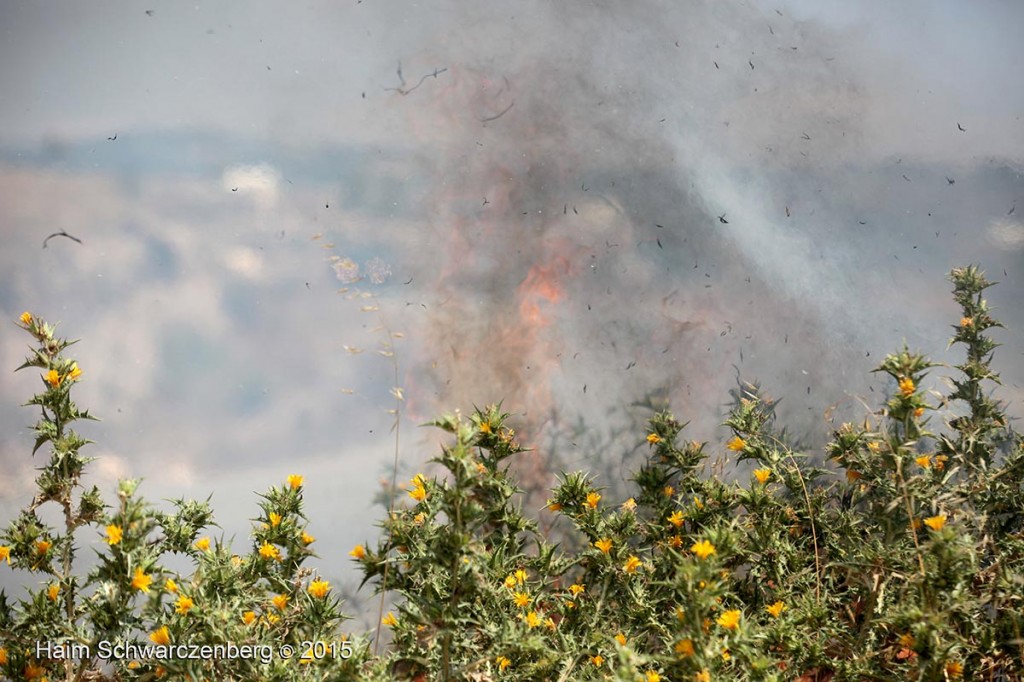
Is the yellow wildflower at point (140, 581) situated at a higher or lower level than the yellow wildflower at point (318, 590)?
lower

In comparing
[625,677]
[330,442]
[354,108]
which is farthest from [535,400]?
[625,677]

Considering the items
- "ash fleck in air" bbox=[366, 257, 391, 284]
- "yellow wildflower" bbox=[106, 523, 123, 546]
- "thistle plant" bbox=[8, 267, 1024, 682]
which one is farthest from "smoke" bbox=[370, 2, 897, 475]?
"yellow wildflower" bbox=[106, 523, 123, 546]

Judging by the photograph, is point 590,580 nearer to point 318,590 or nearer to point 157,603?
point 318,590

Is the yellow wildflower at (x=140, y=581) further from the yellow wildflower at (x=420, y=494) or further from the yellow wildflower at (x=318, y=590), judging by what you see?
the yellow wildflower at (x=420, y=494)

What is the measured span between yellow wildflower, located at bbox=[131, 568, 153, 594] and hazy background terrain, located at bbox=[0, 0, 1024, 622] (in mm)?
966

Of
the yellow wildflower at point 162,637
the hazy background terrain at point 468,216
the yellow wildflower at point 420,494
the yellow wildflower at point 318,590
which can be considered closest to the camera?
the yellow wildflower at point 162,637

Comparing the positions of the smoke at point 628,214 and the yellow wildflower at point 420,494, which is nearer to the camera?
the yellow wildflower at point 420,494

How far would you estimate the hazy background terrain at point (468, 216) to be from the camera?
2633mm

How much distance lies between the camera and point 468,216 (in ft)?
9.26

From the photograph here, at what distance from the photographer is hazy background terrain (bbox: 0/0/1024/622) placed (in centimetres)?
263

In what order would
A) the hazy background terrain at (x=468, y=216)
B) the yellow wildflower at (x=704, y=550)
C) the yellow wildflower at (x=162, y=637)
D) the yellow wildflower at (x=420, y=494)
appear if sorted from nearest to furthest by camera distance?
the yellow wildflower at (x=704, y=550) → the yellow wildflower at (x=162, y=637) → the yellow wildflower at (x=420, y=494) → the hazy background terrain at (x=468, y=216)

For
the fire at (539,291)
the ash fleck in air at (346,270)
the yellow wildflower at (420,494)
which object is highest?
the fire at (539,291)

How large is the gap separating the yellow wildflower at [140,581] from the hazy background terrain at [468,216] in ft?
3.17

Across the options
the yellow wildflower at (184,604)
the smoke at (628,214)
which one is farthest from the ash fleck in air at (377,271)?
the yellow wildflower at (184,604)
